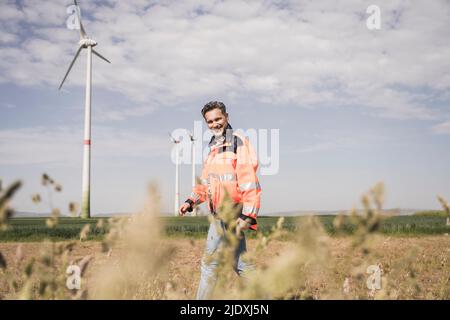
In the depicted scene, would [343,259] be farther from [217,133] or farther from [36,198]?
[36,198]

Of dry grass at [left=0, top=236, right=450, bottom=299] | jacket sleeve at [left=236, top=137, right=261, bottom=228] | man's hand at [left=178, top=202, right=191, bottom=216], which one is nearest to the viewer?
jacket sleeve at [left=236, top=137, right=261, bottom=228]

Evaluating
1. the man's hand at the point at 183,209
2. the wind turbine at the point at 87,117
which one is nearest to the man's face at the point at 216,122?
the man's hand at the point at 183,209

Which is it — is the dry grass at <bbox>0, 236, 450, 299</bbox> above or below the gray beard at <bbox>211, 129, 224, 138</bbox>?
below

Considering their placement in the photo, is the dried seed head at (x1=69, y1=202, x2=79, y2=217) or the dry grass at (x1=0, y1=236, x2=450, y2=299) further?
the dry grass at (x1=0, y1=236, x2=450, y2=299)

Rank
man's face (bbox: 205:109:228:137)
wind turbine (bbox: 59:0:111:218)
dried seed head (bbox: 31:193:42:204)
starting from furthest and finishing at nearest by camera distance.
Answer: wind turbine (bbox: 59:0:111:218), man's face (bbox: 205:109:228:137), dried seed head (bbox: 31:193:42:204)

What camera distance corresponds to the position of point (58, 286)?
4.83 feet

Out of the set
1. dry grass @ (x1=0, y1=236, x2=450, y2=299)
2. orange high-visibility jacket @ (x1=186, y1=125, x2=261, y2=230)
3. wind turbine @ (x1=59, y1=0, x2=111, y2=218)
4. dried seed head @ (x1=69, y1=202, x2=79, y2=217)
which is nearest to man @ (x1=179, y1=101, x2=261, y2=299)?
orange high-visibility jacket @ (x1=186, y1=125, x2=261, y2=230)

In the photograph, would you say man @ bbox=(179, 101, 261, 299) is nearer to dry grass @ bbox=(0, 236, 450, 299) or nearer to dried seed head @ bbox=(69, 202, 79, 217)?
dry grass @ bbox=(0, 236, 450, 299)

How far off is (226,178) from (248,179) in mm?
229

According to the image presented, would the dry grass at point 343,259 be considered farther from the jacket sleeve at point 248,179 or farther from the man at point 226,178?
the jacket sleeve at point 248,179

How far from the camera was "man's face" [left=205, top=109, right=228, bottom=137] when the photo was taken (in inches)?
158
